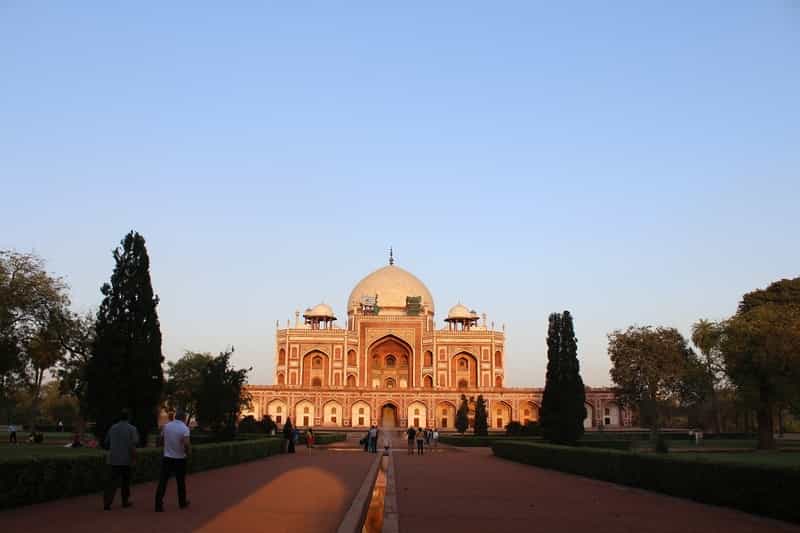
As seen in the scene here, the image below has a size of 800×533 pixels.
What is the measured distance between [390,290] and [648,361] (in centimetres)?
3804

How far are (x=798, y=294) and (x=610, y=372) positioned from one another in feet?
41.1

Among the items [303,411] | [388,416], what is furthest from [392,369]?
[303,411]

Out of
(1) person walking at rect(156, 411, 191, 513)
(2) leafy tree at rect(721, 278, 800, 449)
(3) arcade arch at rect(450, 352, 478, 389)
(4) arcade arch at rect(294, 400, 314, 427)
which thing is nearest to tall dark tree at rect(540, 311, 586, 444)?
(2) leafy tree at rect(721, 278, 800, 449)

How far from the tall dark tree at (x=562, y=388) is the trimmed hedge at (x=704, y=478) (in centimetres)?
1208

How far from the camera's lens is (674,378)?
4831 cm

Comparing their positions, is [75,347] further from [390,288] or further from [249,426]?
[390,288]

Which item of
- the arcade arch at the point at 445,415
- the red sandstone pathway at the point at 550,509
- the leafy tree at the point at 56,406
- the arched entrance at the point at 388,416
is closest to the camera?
the red sandstone pathway at the point at 550,509

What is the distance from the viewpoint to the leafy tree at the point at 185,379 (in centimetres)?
5675

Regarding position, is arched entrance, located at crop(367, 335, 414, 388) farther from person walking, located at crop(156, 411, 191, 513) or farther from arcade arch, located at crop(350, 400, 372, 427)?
person walking, located at crop(156, 411, 191, 513)

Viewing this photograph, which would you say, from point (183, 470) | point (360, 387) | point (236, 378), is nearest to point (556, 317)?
point (236, 378)

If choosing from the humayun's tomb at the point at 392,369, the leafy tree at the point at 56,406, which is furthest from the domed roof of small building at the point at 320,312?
the leafy tree at the point at 56,406

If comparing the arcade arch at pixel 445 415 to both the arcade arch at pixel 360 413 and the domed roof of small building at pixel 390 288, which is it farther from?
the domed roof of small building at pixel 390 288

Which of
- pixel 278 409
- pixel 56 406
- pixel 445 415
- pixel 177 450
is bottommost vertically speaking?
pixel 445 415

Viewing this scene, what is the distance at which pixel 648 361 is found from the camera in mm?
47594
